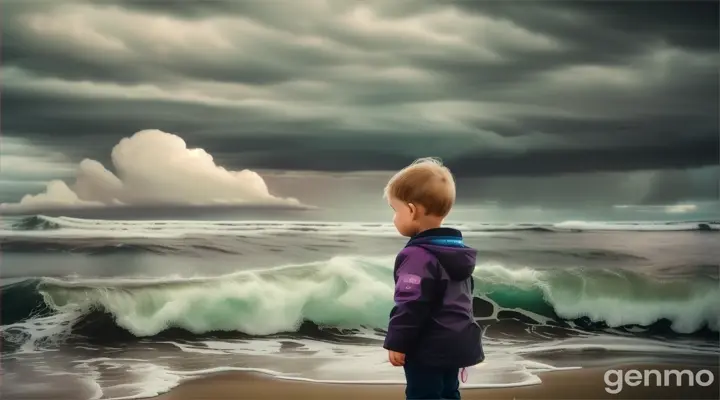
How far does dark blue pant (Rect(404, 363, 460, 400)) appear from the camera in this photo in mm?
1827

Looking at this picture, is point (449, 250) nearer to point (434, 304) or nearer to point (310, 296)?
point (434, 304)

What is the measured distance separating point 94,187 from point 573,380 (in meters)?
1.89

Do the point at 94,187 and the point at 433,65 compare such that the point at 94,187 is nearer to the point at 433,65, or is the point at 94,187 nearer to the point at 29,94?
the point at 29,94

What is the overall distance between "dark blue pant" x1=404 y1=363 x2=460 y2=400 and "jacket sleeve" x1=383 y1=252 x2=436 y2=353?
0.09 m

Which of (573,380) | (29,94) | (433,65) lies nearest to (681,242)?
(573,380)

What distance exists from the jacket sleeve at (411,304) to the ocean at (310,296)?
35.8 inches

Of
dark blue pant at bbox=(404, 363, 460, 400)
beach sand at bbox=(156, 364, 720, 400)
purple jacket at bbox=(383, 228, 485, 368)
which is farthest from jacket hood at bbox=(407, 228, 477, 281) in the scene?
beach sand at bbox=(156, 364, 720, 400)

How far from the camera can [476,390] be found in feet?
8.47

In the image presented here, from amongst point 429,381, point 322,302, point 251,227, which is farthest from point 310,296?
point 429,381

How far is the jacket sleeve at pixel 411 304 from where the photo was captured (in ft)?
5.75

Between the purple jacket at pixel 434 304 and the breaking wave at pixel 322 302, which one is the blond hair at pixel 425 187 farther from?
the breaking wave at pixel 322 302

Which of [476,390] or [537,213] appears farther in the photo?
[537,213]

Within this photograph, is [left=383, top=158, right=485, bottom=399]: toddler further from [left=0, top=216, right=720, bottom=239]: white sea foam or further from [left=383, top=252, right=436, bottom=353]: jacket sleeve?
[left=0, top=216, right=720, bottom=239]: white sea foam

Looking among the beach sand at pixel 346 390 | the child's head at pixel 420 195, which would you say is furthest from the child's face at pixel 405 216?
the beach sand at pixel 346 390
